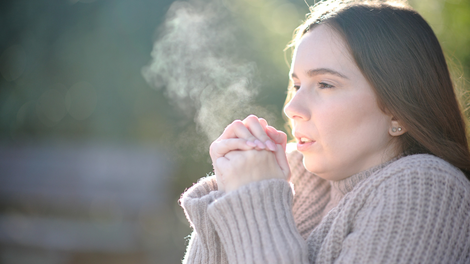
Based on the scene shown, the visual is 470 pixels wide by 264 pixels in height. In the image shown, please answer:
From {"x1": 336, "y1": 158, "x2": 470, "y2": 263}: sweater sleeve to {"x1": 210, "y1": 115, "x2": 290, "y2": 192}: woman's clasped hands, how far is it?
0.39 metres

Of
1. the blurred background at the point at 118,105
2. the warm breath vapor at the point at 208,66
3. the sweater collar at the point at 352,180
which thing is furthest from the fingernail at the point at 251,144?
the blurred background at the point at 118,105

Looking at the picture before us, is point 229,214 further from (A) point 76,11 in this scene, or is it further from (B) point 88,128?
(A) point 76,11

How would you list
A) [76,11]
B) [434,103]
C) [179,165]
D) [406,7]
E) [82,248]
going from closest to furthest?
[434,103] < [406,7] < [82,248] < [179,165] < [76,11]

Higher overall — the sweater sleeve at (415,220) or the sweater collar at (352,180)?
the sweater collar at (352,180)

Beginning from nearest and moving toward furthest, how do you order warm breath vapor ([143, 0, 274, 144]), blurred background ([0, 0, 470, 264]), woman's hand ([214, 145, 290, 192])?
woman's hand ([214, 145, 290, 192])
warm breath vapor ([143, 0, 274, 144])
blurred background ([0, 0, 470, 264])

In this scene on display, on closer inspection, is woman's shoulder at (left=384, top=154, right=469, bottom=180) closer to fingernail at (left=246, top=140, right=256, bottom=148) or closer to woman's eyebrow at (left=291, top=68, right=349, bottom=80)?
woman's eyebrow at (left=291, top=68, right=349, bottom=80)

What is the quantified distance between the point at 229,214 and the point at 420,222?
25.5 inches

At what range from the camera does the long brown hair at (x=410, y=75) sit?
135 cm

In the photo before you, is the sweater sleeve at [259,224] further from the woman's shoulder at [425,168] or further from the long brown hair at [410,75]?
the long brown hair at [410,75]

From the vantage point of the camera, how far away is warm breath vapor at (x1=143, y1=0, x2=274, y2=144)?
3.13 metres

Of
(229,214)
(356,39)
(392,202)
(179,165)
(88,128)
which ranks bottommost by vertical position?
(392,202)

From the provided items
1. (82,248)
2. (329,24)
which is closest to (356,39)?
(329,24)

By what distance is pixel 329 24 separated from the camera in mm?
1475

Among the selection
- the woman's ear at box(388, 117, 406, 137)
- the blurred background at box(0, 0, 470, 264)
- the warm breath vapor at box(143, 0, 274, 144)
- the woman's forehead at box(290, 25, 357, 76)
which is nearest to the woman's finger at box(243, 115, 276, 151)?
the woman's forehead at box(290, 25, 357, 76)
